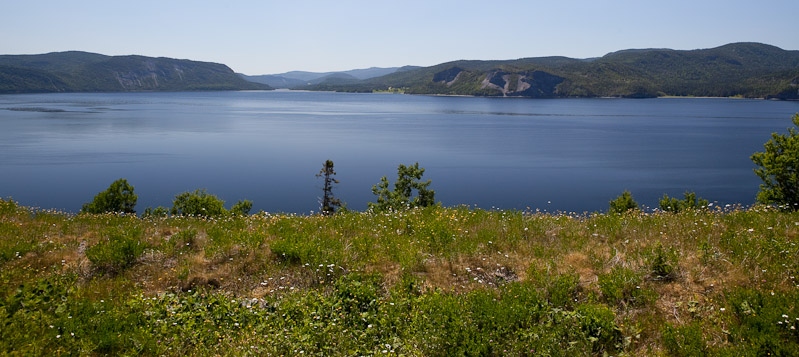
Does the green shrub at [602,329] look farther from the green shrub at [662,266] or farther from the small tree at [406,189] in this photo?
the small tree at [406,189]

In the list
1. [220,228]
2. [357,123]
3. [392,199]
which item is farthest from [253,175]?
[357,123]

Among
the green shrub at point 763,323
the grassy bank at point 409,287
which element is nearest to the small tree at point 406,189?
the grassy bank at point 409,287

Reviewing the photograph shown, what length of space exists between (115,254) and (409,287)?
19.9ft

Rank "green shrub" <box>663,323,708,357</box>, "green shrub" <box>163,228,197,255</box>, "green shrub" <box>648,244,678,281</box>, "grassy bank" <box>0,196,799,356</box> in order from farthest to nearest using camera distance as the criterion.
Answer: "green shrub" <box>163,228,197,255</box>, "green shrub" <box>648,244,678,281</box>, "grassy bank" <box>0,196,799,356</box>, "green shrub" <box>663,323,708,357</box>

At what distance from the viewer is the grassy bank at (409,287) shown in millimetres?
6160

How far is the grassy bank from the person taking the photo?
20.2 ft

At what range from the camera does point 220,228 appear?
37.1ft

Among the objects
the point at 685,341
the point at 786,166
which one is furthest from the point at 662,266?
the point at 786,166

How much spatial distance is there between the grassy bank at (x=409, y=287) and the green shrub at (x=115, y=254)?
29 mm

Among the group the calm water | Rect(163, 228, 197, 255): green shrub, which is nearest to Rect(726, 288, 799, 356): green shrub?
Rect(163, 228, 197, 255): green shrub

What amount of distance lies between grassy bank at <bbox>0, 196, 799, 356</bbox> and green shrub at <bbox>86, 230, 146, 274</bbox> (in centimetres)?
3

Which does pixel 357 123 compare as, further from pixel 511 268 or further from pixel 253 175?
pixel 511 268

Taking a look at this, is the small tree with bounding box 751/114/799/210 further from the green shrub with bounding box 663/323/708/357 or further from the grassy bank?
the green shrub with bounding box 663/323/708/357

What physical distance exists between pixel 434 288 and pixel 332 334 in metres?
2.31
